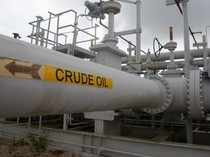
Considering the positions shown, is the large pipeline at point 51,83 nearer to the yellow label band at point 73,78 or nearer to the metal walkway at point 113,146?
the yellow label band at point 73,78

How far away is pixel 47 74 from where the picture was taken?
110 cm

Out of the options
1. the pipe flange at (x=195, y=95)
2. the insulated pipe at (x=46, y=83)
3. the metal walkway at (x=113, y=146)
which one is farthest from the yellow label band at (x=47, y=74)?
the metal walkway at (x=113, y=146)

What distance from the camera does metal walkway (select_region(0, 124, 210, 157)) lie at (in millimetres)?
2796

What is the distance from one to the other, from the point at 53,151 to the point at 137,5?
124 inches

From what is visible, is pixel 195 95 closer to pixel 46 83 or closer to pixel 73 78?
pixel 73 78

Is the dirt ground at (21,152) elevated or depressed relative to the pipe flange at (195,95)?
depressed

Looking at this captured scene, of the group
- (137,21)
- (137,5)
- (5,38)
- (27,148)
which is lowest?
(27,148)

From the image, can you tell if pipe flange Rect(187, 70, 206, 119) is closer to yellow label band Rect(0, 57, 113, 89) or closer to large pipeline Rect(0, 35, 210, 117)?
large pipeline Rect(0, 35, 210, 117)

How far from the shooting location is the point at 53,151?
12.8 ft

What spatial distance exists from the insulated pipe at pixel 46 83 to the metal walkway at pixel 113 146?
161cm

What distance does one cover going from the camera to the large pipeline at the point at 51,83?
38.2 inches

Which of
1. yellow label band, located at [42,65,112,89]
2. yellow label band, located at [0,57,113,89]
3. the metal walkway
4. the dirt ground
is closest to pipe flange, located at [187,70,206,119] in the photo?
the metal walkway

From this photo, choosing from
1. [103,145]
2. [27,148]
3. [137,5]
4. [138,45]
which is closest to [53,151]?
[27,148]

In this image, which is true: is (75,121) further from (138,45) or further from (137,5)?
(137,5)
